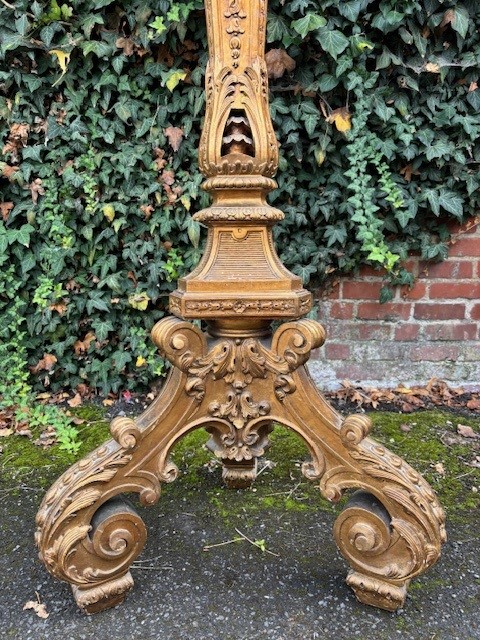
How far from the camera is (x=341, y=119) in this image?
199cm

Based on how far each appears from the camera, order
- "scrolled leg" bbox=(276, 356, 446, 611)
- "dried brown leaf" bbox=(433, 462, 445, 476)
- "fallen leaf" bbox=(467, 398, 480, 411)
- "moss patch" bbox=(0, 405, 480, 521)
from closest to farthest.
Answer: "scrolled leg" bbox=(276, 356, 446, 611)
"moss patch" bbox=(0, 405, 480, 521)
"dried brown leaf" bbox=(433, 462, 445, 476)
"fallen leaf" bbox=(467, 398, 480, 411)

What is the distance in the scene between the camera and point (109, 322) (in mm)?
2205

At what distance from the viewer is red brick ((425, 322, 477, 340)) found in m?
2.31

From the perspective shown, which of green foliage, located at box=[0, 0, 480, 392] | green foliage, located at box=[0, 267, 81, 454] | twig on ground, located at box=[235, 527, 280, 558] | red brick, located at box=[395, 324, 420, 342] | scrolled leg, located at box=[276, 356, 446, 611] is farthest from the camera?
red brick, located at box=[395, 324, 420, 342]

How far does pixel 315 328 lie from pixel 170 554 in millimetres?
703

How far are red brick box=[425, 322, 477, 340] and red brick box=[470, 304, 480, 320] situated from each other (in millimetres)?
38

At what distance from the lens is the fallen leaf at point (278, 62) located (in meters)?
1.96

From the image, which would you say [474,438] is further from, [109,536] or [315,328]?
[109,536]

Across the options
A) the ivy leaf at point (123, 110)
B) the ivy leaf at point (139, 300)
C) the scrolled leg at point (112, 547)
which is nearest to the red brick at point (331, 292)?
the ivy leaf at point (139, 300)

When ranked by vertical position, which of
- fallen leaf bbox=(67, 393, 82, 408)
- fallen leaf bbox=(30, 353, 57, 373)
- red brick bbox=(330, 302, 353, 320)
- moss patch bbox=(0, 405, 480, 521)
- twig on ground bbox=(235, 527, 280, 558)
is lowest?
twig on ground bbox=(235, 527, 280, 558)

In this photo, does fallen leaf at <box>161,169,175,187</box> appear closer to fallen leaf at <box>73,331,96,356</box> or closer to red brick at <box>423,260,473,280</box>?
fallen leaf at <box>73,331,96,356</box>

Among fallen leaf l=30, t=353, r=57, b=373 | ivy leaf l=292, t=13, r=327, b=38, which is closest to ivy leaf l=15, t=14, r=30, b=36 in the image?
ivy leaf l=292, t=13, r=327, b=38

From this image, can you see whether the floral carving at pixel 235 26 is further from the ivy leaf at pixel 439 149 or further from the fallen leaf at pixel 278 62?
the ivy leaf at pixel 439 149

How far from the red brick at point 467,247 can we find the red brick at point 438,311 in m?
0.24
